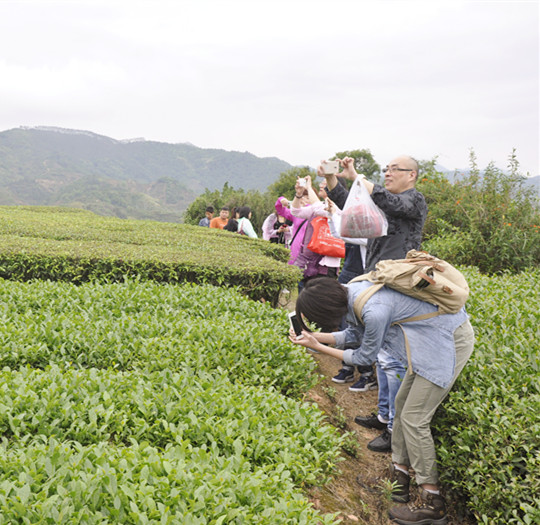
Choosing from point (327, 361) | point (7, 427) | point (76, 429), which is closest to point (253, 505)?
point (76, 429)

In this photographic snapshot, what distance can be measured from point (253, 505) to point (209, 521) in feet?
0.64

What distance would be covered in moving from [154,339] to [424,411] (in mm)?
2017

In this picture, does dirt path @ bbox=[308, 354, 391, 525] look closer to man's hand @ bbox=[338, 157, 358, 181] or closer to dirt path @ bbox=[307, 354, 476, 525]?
dirt path @ bbox=[307, 354, 476, 525]

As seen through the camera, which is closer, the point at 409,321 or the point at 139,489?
the point at 139,489

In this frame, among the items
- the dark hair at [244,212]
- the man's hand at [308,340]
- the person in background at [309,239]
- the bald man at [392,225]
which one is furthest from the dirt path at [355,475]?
the dark hair at [244,212]

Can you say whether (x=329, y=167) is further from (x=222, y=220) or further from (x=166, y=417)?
(x=222, y=220)

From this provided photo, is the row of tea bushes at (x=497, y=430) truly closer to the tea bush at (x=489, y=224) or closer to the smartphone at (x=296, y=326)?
the smartphone at (x=296, y=326)

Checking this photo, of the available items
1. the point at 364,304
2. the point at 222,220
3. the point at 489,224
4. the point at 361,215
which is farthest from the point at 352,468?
the point at 222,220

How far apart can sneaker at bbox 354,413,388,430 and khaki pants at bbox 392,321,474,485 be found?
1.08 m

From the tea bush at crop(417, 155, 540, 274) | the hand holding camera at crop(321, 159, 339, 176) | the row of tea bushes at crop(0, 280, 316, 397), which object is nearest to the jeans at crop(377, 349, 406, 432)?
the row of tea bushes at crop(0, 280, 316, 397)

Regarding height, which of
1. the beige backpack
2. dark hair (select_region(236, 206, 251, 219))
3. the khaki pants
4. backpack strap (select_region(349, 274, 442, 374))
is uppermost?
dark hair (select_region(236, 206, 251, 219))

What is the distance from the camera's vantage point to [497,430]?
8.74 ft

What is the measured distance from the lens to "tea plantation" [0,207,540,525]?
1876 mm

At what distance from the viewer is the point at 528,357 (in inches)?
130
